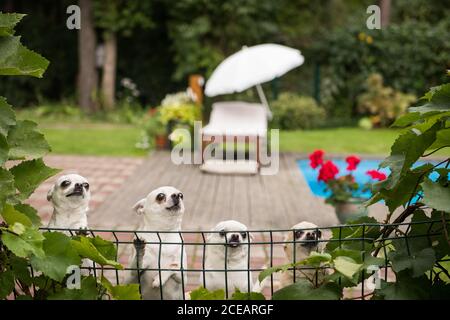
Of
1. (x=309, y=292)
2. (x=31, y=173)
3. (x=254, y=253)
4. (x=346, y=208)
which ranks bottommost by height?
(x=254, y=253)

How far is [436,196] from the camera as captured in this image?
1342mm

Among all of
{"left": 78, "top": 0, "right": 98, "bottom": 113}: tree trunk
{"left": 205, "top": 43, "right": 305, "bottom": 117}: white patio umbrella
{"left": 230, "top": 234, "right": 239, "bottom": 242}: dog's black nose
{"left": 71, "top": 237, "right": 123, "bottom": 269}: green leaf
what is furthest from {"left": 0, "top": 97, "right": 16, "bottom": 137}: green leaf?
{"left": 78, "top": 0, "right": 98, "bottom": 113}: tree trunk

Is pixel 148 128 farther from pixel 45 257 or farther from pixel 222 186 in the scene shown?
pixel 45 257

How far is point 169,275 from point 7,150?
4.27 ft

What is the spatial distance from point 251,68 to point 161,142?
2092 millimetres

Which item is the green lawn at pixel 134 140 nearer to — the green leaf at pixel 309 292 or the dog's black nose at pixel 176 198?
the dog's black nose at pixel 176 198

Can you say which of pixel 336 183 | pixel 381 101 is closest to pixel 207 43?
pixel 381 101

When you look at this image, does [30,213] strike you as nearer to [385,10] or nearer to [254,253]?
[254,253]

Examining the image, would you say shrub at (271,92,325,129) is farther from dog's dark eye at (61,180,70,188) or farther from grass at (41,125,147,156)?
dog's dark eye at (61,180,70,188)

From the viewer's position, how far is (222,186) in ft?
27.4

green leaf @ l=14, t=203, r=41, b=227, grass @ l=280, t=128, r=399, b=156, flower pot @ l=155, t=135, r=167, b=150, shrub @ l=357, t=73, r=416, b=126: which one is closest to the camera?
green leaf @ l=14, t=203, r=41, b=227

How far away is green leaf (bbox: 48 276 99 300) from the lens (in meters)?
1.43

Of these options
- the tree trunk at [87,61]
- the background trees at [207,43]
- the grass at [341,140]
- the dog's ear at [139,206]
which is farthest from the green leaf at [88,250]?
the tree trunk at [87,61]

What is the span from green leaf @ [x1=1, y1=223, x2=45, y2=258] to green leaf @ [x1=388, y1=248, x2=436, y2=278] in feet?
2.27
